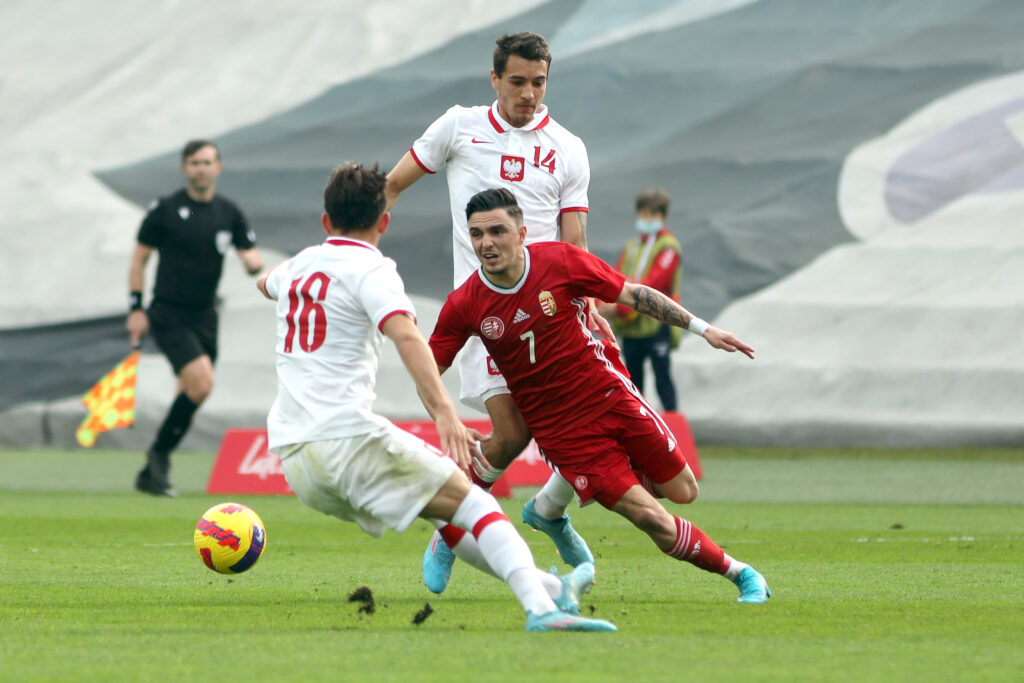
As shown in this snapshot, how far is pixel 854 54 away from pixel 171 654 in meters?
15.3

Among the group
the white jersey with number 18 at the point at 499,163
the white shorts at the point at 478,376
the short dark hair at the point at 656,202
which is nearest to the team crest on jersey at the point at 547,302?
the white shorts at the point at 478,376

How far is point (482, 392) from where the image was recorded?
20.3ft

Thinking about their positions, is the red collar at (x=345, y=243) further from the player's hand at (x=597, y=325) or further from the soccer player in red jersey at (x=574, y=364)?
the player's hand at (x=597, y=325)

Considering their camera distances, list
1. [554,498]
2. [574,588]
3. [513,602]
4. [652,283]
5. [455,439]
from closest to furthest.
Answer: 1. [455,439]
2. [574,588]
3. [513,602]
4. [554,498]
5. [652,283]

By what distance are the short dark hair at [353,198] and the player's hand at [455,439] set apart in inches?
28.5

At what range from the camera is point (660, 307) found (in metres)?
5.58

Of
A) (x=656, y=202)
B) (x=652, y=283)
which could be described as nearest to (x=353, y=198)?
(x=652, y=283)

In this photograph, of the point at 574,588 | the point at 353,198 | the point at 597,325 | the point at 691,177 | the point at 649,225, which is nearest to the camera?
the point at 353,198

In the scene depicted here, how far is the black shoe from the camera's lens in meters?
10.6

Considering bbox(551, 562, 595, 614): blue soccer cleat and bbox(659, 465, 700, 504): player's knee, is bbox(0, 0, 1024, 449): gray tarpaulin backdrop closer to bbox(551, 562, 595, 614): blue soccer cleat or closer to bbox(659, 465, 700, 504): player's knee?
bbox(659, 465, 700, 504): player's knee

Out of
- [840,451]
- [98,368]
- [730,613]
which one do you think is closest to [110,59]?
[98,368]

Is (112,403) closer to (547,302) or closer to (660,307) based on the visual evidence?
(547,302)

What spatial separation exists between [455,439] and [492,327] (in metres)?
1.05

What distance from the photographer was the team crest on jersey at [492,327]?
560cm
